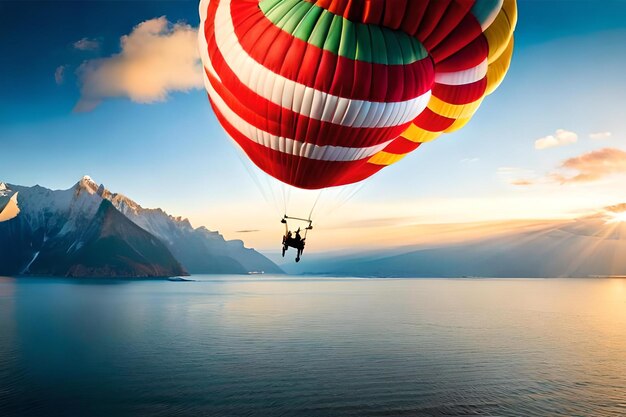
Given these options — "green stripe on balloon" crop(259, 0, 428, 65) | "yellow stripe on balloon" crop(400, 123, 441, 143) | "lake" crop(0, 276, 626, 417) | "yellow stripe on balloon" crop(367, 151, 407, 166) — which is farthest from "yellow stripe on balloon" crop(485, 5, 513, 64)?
"lake" crop(0, 276, 626, 417)

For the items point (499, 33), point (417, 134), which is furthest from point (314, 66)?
point (417, 134)

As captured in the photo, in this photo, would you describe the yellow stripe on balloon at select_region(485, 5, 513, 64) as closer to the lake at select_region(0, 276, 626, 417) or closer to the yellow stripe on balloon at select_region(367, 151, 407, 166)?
the yellow stripe on balloon at select_region(367, 151, 407, 166)

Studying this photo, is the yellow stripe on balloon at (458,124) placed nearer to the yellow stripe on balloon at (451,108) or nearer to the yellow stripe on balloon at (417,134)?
the yellow stripe on balloon at (451,108)

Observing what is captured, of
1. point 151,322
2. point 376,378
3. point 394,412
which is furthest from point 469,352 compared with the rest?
point 151,322

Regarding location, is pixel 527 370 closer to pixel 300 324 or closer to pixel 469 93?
pixel 469 93

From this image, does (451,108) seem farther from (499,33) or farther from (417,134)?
(499,33)

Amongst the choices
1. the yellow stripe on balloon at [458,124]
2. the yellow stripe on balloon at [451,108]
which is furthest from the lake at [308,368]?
the yellow stripe on balloon at [451,108]
